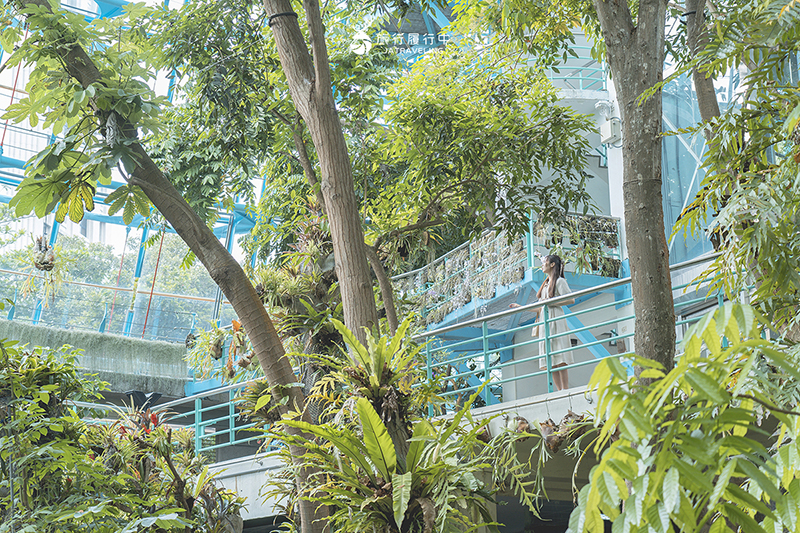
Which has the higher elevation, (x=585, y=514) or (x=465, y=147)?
(x=465, y=147)

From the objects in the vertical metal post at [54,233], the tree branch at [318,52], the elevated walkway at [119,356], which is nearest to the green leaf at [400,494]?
the tree branch at [318,52]

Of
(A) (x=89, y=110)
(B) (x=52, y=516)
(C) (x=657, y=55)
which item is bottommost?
(B) (x=52, y=516)

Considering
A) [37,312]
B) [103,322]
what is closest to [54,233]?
[37,312]

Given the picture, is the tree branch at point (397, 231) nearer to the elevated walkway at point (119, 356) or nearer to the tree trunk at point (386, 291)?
the tree trunk at point (386, 291)

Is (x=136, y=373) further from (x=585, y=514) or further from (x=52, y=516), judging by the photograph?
(x=585, y=514)

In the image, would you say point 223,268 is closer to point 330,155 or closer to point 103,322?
point 330,155

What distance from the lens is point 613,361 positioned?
991mm

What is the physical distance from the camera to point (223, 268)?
3.71 metres

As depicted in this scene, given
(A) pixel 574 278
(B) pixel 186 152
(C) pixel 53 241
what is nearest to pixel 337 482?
(B) pixel 186 152

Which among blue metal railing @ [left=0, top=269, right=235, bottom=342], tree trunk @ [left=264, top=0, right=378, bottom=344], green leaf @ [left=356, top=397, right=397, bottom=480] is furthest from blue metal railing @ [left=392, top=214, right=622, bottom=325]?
blue metal railing @ [left=0, top=269, right=235, bottom=342]

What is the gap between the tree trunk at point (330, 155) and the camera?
12.3ft

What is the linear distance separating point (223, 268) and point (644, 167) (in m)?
2.17

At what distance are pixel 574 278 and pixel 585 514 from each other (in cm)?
900

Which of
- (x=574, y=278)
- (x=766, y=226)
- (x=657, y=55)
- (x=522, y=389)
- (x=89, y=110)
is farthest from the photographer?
(x=522, y=389)
